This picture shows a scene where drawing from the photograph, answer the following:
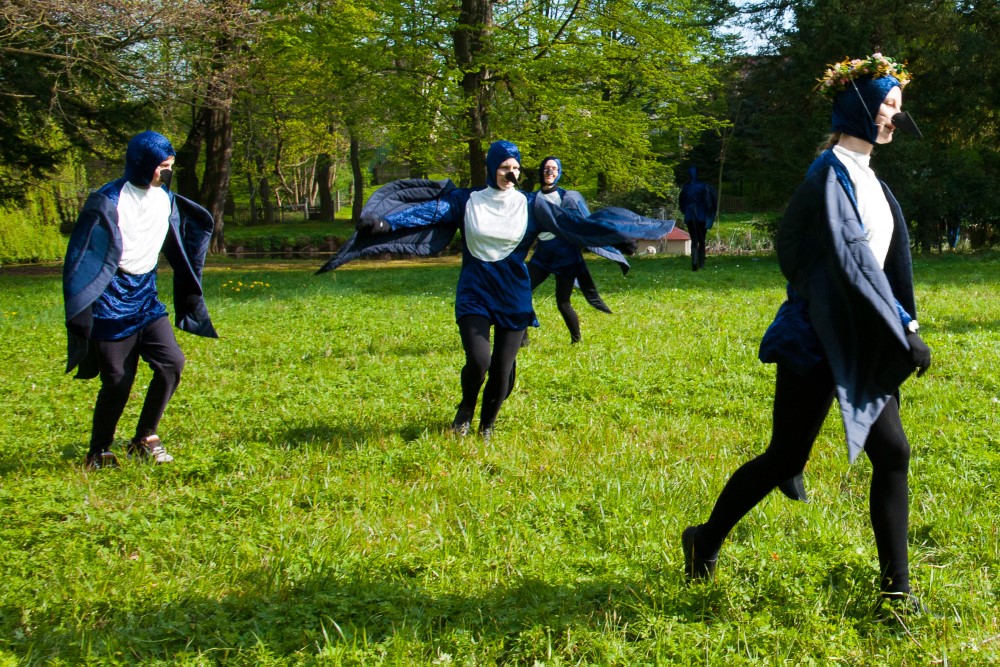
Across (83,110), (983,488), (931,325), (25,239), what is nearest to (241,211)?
(25,239)

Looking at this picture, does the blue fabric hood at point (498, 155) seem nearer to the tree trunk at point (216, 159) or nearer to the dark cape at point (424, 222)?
the dark cape at point (424, 222)

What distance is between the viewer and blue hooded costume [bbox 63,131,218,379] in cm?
527

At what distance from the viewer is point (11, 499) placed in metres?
4.96

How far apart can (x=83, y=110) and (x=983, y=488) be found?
64.1 ft

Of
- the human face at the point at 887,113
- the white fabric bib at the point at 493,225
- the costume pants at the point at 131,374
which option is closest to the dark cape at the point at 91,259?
the costume pants at the point at 131,374

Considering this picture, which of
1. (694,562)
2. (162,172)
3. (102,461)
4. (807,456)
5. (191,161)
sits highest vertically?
(191,161)

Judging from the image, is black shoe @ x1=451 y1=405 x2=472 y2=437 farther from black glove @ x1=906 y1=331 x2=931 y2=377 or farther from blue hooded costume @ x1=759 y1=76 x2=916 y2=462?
black glove @ x1=906 y1=331 x2=931 y2=377

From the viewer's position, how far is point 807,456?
3.46m

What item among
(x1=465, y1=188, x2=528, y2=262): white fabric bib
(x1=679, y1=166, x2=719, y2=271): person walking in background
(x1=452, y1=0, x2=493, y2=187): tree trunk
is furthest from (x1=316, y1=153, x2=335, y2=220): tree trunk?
(x1=465, y1=188, x2=528, y2=262): white fabric bib

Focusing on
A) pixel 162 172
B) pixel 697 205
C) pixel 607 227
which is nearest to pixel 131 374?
pixel 162 172

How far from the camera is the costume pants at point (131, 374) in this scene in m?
5.54

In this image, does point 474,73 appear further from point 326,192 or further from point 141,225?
point 326,192

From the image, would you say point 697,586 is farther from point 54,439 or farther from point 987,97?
point 987,97

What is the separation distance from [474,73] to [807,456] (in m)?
19.9
